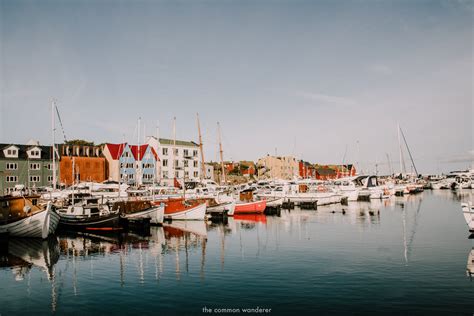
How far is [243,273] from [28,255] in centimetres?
1766

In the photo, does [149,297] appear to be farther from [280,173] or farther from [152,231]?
[280,173]

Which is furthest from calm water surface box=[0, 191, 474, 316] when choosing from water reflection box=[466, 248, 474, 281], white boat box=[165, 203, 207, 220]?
white boat box=[165, 203, 207, 220]

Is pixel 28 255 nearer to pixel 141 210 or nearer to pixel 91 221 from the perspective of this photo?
pixel 91 221

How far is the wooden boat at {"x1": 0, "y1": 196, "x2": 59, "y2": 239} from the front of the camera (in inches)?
1344

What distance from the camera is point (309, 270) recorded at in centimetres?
2205

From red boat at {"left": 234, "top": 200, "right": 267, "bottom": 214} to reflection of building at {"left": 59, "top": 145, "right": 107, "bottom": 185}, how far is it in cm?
4134

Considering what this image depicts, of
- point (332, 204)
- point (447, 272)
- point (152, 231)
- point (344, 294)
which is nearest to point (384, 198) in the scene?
point (332, 204)

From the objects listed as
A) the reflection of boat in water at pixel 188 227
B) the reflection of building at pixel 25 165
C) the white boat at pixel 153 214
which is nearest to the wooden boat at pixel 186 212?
the reflection of boat in water at pixel 188 227

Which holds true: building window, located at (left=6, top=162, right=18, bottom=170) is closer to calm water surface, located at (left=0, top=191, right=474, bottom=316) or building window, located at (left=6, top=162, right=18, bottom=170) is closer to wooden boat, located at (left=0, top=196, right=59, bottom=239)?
wooden boat, located at (left=0, top=196, right=59, bottom=239)

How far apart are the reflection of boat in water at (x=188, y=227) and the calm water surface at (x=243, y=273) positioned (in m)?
2.24

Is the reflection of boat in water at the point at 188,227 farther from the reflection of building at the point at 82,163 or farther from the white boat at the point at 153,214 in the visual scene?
the reflection of building at the point at 82,163

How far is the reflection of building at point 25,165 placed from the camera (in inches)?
2982

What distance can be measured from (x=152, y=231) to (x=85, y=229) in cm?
784

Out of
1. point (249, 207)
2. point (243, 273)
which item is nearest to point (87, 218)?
point (243, 273)
